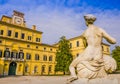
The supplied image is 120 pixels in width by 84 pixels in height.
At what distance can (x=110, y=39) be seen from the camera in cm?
376

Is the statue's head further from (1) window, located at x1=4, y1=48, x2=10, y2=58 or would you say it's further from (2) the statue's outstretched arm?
(1) window, located at x1=4, y1=48, x2=10, y2=58

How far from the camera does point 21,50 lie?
39.9m

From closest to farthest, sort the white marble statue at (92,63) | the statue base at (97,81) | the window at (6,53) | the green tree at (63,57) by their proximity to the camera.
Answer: the statue base at (97,81) → the white marble statue at (92,63) → the window at (6,53) → the green tree at (63,57)

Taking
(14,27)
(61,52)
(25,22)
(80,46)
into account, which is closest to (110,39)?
(61,52)

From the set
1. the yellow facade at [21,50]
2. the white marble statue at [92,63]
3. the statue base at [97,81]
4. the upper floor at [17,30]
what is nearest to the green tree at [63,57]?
the yellow facade at [21,50]

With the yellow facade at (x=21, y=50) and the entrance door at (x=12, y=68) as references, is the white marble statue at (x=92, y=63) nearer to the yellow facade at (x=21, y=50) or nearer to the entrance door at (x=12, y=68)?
the yellow facade at (x=21, y=50)

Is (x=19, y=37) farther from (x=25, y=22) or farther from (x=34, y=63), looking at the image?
(x=34, y=63)

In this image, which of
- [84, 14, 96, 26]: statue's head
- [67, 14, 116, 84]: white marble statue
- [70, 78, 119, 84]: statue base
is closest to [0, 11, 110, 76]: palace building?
[84, 14, 96, 26]: statue's head

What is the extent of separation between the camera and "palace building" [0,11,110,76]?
36888 millimetres

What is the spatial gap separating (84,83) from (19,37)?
3883cm

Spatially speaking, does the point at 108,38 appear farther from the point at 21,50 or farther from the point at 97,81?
the point at 21,50

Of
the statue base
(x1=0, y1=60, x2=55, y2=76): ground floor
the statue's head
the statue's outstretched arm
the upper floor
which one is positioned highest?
the upper floor

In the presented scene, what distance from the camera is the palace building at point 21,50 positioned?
36.9m

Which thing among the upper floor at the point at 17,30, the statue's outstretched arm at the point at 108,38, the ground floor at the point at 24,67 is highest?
the upper floor at the point at 17,30
